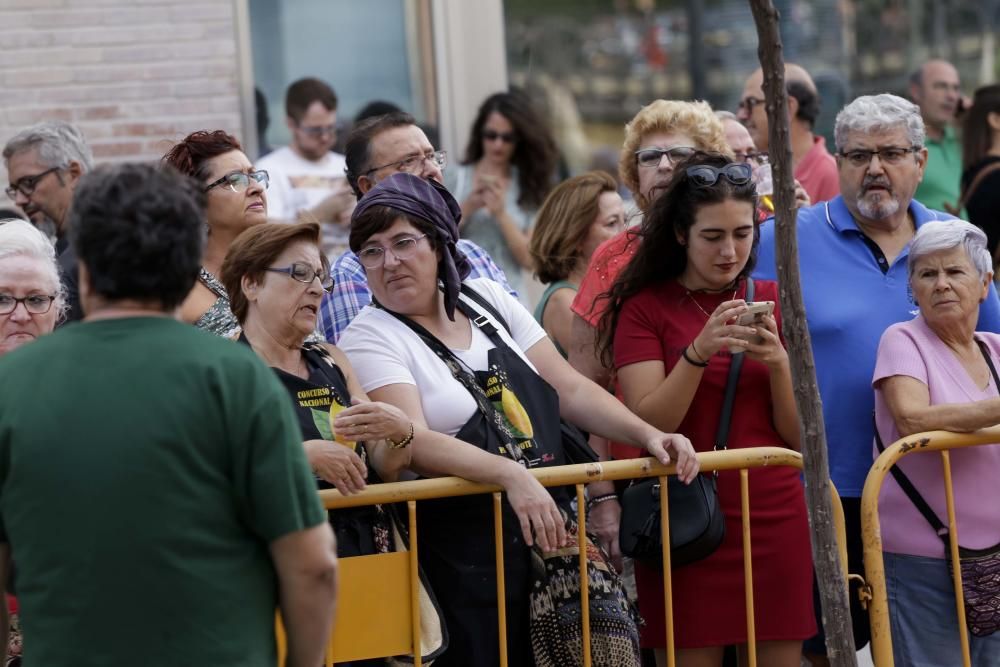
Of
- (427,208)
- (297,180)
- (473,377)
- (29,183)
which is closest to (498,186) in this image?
(297,180)

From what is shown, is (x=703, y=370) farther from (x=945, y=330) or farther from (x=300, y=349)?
(x=300, y=349)

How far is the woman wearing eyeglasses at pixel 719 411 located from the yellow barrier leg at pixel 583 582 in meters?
0.38

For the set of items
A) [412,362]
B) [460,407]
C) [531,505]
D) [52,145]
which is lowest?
[531,505]

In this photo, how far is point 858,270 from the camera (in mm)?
4773

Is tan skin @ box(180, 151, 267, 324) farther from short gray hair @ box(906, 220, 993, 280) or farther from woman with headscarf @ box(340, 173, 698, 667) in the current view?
short gray hair @ box(906, 220, 993, 280)

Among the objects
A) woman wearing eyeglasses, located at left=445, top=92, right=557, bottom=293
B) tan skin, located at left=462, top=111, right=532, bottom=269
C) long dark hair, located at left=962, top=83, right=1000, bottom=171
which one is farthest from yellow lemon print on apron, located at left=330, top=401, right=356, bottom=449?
long dark hair, located at left=962, top=83, right=1000, bottom=171

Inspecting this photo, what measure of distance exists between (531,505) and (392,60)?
183 inches

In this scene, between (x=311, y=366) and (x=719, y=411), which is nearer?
(x=311, y=366)

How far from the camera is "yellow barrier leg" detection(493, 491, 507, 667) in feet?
12.7

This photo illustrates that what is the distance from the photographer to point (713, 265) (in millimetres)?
4305

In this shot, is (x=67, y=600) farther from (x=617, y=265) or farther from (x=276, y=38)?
(x=276, y=38)

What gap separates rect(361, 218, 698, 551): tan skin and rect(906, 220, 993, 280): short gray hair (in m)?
1.04

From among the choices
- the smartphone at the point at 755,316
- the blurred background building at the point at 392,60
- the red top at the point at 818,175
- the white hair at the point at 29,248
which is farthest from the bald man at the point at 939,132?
the white hair at the point at 29,248

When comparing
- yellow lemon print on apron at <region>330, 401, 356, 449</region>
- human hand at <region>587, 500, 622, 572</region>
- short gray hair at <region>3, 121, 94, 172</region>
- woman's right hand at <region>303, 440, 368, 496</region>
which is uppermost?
short gray hair at <region>3, 121, 94, 172</region>
